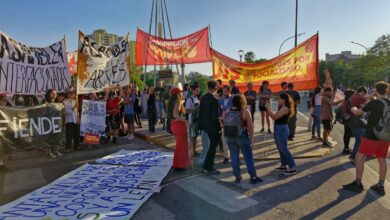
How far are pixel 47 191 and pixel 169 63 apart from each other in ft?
30.1

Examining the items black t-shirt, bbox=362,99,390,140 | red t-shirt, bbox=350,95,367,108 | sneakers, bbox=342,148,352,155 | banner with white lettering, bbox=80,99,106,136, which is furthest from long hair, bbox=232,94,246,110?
banner with white lettering, bbox=80,99,106,136

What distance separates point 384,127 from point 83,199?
5.04 meters

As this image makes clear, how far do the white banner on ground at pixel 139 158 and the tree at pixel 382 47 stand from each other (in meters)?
46.6

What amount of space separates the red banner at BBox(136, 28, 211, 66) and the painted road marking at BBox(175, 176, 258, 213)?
7.86 metres

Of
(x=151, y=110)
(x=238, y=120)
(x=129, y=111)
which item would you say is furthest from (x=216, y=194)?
(x=151, y=110)

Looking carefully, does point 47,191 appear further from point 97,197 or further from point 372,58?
point 372,58

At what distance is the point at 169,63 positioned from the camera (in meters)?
14.0

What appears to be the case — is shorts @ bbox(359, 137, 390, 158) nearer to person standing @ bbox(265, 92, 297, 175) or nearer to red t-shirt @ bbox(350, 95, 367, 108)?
person standing @ bbox(265, 92, 297, 175)

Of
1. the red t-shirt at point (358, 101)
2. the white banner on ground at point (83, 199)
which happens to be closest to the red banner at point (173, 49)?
the red t-shirt at point (358, 101)

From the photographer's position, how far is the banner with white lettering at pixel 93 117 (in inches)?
371

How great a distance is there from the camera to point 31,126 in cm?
788

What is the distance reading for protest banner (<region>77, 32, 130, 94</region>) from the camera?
9.48 metres

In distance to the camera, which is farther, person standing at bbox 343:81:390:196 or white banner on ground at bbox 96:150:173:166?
white banner on ground at bbox 96:150:173:166

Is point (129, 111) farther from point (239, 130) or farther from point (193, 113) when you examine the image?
point (239, 130)
